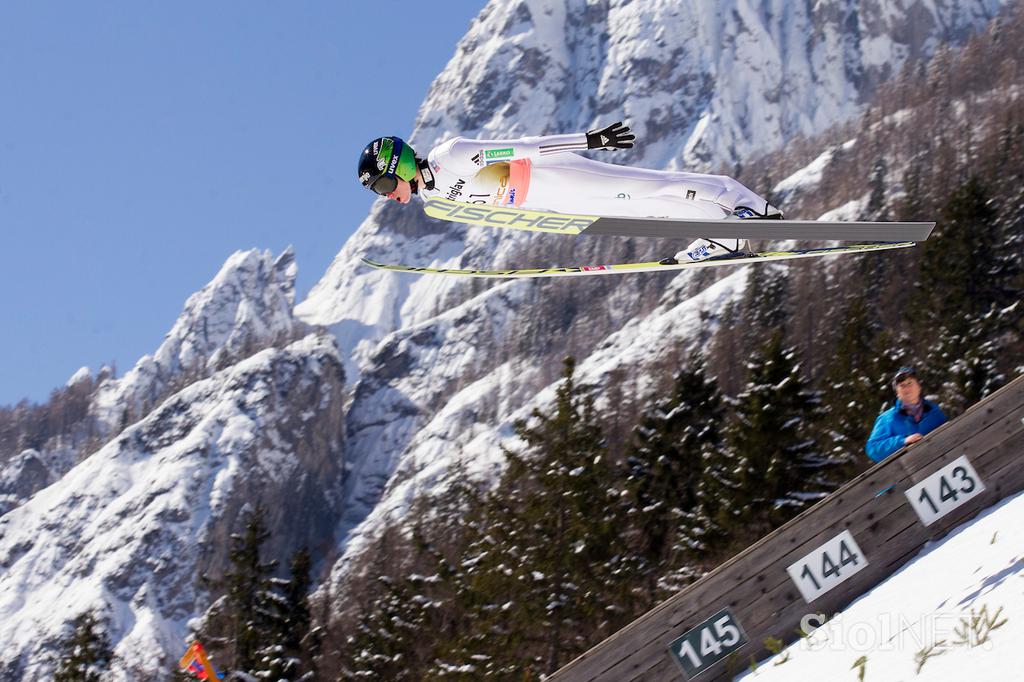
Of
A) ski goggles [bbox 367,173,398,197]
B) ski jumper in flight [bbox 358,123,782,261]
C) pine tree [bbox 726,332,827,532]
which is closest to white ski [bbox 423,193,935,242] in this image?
ski jumper in flight [bbox 358,123,782,261]

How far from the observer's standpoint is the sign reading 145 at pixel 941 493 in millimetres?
6473

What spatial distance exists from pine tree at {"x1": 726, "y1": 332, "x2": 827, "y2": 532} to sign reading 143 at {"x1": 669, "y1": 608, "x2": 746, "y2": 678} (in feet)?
39.0

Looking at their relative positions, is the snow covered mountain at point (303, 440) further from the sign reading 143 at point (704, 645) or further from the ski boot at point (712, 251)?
the sign reading 143 at point (704, 645)

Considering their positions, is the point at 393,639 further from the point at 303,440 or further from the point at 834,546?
the point at 303,440

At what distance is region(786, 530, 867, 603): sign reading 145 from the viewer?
6.36 meters

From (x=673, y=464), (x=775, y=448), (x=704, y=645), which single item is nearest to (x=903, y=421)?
(x=704, y=645)

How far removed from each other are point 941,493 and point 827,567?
823 mm

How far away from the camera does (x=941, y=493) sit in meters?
Result: 6.48

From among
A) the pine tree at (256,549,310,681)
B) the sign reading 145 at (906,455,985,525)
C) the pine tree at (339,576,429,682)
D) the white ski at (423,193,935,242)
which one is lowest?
the sign reading 145 at (906,455,985,525)

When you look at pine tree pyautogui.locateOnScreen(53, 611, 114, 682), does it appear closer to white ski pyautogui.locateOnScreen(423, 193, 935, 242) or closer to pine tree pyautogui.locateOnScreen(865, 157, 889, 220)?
white ski pyautogui.locateOnScreen(423, 193, 935, 242)

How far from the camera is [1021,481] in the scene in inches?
257

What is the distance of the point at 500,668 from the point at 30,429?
6542 inches

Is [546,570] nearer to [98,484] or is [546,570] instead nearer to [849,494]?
[849,494]

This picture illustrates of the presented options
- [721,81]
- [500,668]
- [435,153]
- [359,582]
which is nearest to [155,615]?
[359,582]
